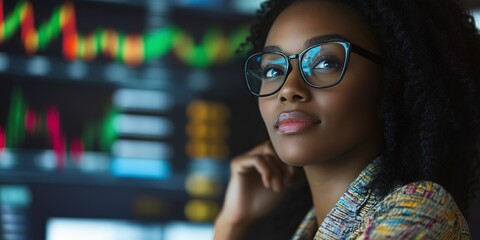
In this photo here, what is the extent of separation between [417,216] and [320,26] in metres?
0.35

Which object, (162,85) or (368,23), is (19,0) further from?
(368,23)

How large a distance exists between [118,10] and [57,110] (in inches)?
12.2

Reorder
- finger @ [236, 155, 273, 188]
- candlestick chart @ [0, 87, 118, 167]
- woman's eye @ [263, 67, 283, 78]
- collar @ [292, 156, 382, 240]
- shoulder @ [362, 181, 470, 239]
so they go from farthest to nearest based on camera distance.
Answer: candlestick chart @ [0, 87, 118, 167], finger @ [236, 155, 273, 188], woman's eye @ [263, 67, 283, 78], collar @ [292, 156, 382, 240], shoulder @ [362, 181, 470, 239]

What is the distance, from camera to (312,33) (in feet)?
3.76

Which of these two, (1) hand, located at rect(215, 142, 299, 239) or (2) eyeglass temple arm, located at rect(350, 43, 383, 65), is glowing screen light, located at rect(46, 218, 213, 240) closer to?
(1) hand, located at rect(215, 142, 299, 239)

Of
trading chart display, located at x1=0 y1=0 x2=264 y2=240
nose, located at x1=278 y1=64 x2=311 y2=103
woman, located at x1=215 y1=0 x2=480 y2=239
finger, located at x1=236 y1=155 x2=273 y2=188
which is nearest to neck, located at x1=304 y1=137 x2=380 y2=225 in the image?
woman, located at x1=215 y1=0 x2=480 y2=239

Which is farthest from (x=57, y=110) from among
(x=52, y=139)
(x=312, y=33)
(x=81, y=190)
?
(x=312, y=33)

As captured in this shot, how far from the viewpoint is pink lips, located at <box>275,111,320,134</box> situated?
1108mm

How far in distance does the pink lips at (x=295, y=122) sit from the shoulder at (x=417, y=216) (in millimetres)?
165

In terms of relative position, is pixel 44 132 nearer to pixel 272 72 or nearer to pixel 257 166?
pixel 257 166

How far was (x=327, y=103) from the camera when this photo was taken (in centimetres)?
110

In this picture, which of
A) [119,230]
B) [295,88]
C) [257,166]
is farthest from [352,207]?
[119,230]

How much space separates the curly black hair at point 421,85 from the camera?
111 cm

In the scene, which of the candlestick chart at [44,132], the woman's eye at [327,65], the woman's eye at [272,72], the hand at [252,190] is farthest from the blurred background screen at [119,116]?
the woman's eye at [327,65]
